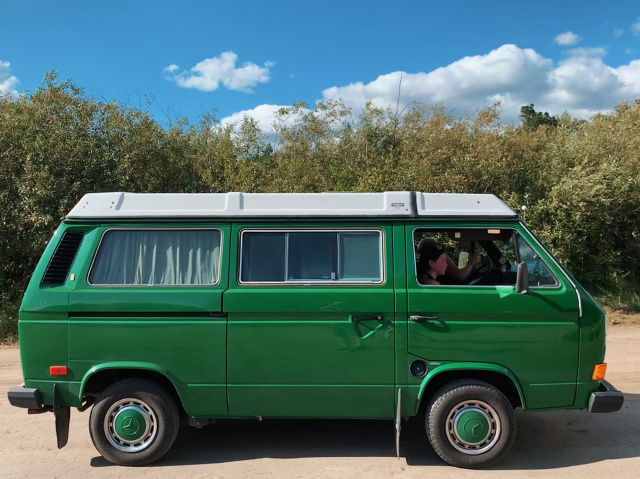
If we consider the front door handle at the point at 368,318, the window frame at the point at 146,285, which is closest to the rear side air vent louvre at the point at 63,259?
the window frame at the point at 146,285

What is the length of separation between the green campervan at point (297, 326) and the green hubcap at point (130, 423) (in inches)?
0.5

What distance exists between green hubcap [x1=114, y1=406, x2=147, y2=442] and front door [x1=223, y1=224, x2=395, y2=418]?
778 millimetres

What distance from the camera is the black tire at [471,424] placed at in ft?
13.8

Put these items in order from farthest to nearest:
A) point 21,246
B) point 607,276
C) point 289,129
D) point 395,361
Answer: point 289,129 → point 607,276 → point 21,246 → point 395,361

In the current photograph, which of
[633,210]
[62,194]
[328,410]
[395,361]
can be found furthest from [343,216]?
[633,210]

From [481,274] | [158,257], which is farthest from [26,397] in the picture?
[481,274]

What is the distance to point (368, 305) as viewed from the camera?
13.7ft

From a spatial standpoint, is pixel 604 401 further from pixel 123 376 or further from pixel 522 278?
pixel 123 376

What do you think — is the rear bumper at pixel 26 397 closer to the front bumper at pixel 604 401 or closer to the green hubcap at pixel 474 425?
the green hubcap at pixel 474 425

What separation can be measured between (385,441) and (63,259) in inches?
131

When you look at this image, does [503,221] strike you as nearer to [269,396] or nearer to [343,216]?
[343,216]

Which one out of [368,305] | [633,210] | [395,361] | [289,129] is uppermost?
[289,129]

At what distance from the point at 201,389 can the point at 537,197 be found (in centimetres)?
1057

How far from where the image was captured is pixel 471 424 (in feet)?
13.9
